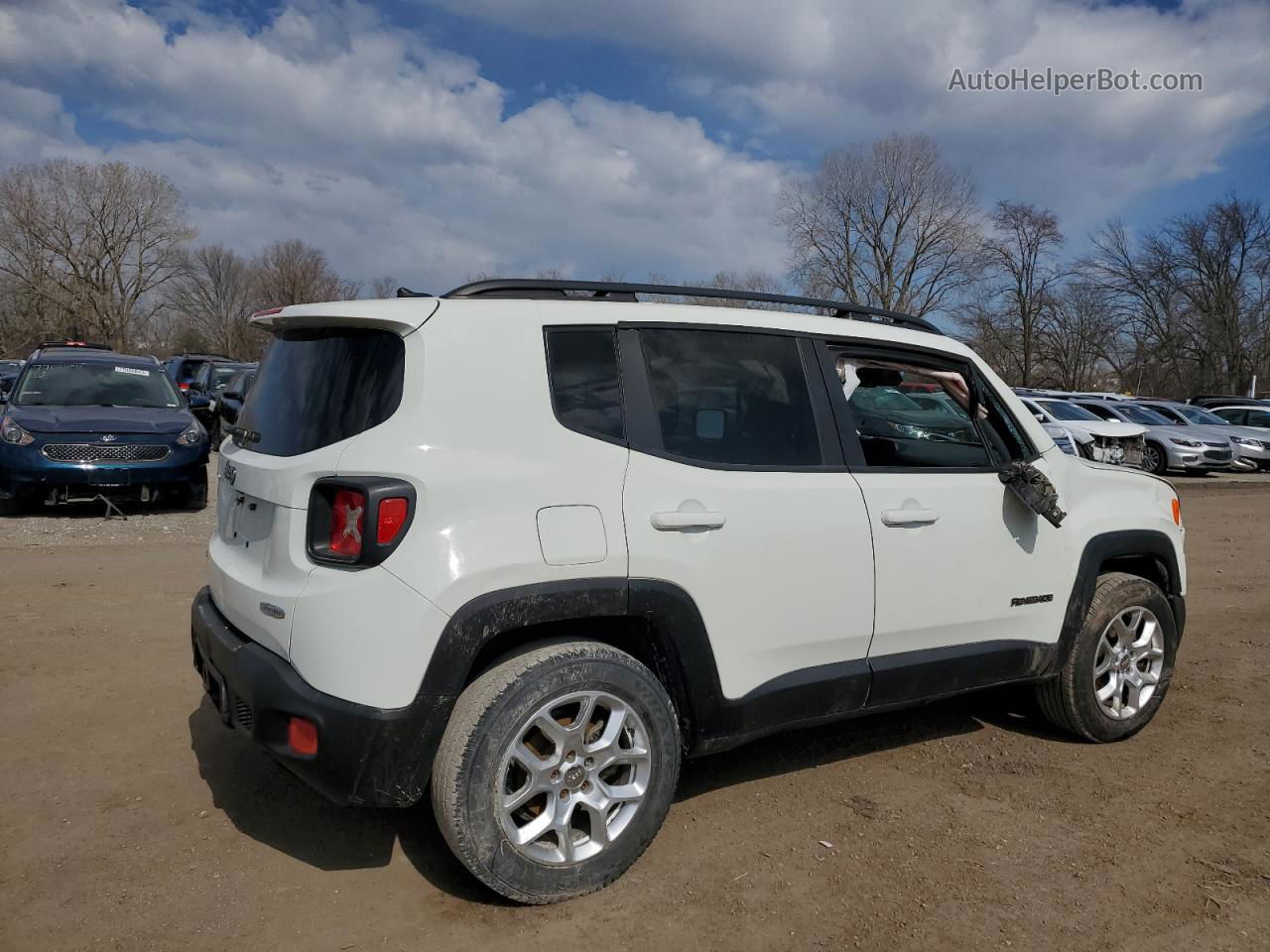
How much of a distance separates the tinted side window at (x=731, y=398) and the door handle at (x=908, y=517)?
0.33 metres

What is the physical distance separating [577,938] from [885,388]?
247 centimetres

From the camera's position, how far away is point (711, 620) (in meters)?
3.11

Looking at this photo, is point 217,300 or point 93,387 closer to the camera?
point 93,387

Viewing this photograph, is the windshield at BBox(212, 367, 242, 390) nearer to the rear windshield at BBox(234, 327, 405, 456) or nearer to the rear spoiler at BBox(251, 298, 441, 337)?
the rear windshield at BBox(234, 327, 405, 456)

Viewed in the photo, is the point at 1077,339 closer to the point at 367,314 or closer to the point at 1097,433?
the point at 1097,433

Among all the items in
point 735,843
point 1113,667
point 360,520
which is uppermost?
point 360,520

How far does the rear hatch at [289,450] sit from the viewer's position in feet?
9.33

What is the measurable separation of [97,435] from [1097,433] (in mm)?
16667

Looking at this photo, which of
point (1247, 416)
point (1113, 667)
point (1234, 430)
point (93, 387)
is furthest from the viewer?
point (1247, 416)

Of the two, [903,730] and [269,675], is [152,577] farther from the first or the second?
[903,730]

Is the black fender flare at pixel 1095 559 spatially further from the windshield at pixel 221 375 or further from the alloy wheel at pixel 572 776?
the windshield at pixel 221 375

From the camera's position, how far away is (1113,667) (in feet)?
14.1

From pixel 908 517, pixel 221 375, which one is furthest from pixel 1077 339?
pixel 908 517

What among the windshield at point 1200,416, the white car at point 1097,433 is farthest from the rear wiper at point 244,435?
the windshield at point 1200,416
